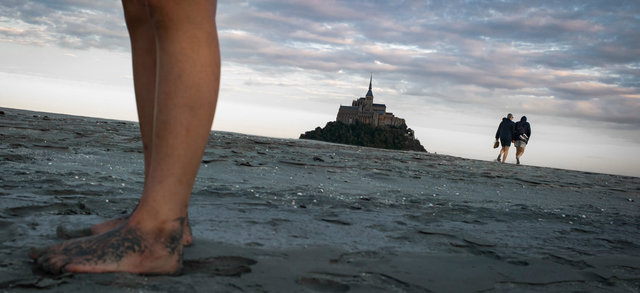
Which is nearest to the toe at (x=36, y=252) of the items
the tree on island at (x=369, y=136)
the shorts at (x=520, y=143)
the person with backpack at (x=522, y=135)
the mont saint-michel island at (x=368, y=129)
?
the person with backpack at (x=522, y=135)

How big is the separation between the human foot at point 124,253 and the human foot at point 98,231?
6.8 inches

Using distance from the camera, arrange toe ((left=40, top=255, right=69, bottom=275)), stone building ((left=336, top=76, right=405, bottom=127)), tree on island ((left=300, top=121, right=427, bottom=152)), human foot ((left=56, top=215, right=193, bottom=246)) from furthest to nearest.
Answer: stone building ((left=336, top=76, right=405, bottom=127))
tree on island ((left=300, top=121, right=427, bottom=152))
human foot ((left=56, top=215, right=193, bottom=246))
toe ((left=40, top=255, right=69, bottom=275))

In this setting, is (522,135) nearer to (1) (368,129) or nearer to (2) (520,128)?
(2) (520,128)

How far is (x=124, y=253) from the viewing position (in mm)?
1163

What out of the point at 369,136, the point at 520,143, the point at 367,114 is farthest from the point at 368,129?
the point at 520,143

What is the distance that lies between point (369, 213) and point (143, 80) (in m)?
1.16

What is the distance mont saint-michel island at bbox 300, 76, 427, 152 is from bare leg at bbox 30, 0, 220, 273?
62.8 meters

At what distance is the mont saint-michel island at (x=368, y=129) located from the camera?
7512 cm

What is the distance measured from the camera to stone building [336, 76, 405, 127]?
3969 inches

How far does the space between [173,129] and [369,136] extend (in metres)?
83.0

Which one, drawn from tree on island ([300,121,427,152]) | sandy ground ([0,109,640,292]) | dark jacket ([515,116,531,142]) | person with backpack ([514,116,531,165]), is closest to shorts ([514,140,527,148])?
person with backpack ([514,116,531,165])

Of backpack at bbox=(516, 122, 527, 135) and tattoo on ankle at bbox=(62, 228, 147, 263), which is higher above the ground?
backpack at bbox=(516, 122, 527, 135)

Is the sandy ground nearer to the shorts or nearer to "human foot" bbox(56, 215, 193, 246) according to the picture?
"human foot" bbox(56, 215, 193, 246)

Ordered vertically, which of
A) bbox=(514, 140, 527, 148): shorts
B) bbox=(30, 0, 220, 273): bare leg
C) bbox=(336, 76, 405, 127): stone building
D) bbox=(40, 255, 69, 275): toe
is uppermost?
bbox=(336, 76, 405, 127): stone building
